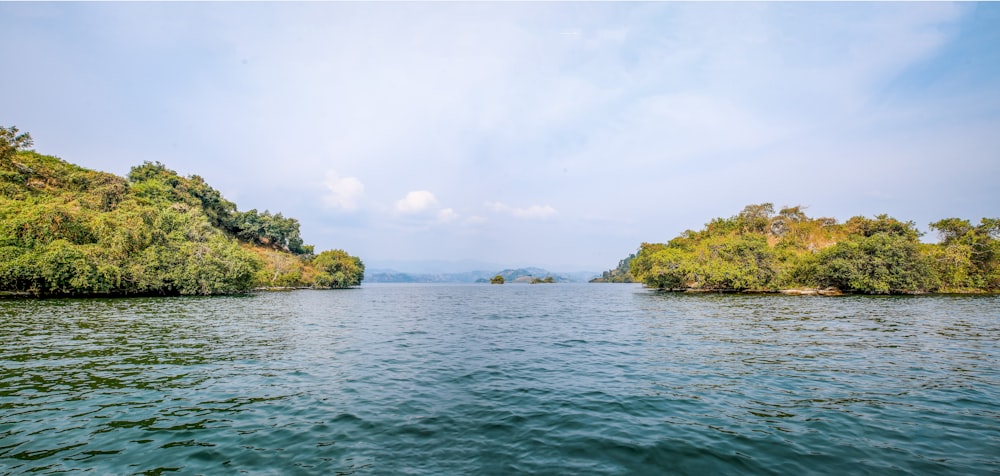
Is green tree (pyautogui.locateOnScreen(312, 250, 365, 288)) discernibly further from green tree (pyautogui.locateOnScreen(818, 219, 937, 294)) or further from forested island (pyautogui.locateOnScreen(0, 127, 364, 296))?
green tree (pyautogui.locateOnScreen(818, 219, 937, 294))

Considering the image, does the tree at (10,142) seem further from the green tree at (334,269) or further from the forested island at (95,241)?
the green tree at (334,269)

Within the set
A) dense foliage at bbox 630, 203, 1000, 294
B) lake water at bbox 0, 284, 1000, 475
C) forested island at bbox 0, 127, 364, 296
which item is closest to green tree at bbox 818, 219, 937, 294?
dense foliage at bbox 630, 203, 1000, 294

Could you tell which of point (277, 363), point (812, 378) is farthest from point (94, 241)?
point (812, 378)

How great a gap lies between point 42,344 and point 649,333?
3412cm

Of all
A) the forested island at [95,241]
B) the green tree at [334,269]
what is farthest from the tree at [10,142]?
the green tree at [334,269]

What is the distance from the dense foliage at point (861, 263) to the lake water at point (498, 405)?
57270mm

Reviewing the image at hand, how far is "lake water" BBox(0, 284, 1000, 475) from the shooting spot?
8.46 meters

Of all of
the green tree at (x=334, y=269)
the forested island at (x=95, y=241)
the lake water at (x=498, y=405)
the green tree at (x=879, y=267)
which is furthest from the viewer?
the green tree at (x=334, y=269)

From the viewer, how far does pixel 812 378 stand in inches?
604

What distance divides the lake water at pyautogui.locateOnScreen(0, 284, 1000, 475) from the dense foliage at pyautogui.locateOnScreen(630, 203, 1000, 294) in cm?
5727

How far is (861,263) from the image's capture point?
7056cm

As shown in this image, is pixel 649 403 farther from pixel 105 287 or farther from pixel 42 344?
pixel 105 287

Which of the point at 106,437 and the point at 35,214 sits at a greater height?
the point at 35,214

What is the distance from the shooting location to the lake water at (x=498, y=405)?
8.46 m
